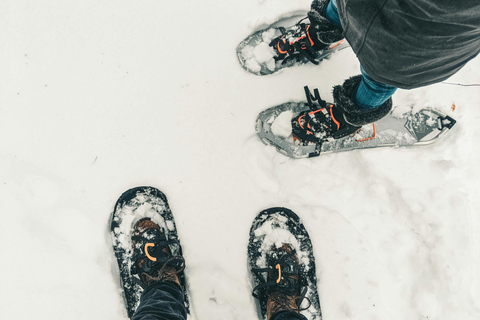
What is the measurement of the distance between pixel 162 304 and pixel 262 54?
4.69 feet

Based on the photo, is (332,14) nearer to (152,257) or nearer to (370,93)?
(370,93)

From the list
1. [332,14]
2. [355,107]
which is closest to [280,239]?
[355,107]

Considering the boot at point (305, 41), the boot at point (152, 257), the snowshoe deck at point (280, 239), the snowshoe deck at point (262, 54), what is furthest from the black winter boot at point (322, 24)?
the boot at point (152, 257)

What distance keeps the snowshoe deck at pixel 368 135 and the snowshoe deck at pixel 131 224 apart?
2.34ft

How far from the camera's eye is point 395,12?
73cm

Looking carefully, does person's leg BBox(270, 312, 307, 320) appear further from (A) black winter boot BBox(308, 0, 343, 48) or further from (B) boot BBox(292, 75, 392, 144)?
(A) black winter boot BBox(308, 0, 343, 48)

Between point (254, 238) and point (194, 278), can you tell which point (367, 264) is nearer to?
point (254, 238)

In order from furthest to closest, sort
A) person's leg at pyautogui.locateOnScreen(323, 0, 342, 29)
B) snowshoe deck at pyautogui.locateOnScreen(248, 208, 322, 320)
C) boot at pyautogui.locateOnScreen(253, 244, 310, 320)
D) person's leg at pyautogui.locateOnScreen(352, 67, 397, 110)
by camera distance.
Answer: snowshoe deck at pyautogui.locateOnScreen(248, 208, 322, 320), boot at pyautogui.locateOnScreen(253, 244, 310, 320), person's leg at pyautogui.locateOnScreen(323, 0, 342, 29), person's leg at pyautogui.locateOnScreen(352, 67, 397, 110)

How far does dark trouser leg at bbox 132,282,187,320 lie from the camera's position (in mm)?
1263

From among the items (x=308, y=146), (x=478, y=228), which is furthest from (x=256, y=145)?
(x=478, y=228)

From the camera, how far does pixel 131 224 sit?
1.71m

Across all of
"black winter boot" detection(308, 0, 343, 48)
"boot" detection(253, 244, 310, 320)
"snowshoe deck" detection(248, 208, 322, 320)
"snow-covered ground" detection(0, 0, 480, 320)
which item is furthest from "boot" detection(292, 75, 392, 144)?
"boot" detection(253, 244, 310, 320)

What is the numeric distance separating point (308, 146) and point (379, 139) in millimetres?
418

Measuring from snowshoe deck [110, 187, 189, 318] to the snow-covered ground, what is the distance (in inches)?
2.2
